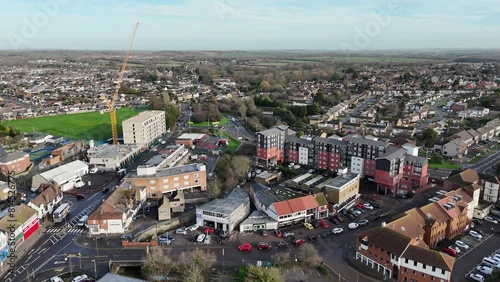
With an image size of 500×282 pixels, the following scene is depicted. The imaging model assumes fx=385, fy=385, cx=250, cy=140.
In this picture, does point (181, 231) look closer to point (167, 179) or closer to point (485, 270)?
point (167, 179)

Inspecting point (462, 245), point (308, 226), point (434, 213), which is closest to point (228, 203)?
point (308, 226)

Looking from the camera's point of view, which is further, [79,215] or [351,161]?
[351,161]

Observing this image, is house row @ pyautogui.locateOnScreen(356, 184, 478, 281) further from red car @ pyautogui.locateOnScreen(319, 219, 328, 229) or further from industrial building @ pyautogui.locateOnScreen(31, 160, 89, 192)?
industrial building @ pyautogui.locateOnScreen(31, 160, 89, 192)

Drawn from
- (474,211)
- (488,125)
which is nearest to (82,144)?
(474,211)

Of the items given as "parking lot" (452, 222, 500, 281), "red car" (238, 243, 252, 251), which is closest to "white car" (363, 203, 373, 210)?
"parking lot" (452, 222, 500, 281)

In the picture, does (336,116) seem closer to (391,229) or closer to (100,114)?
(100,114)
